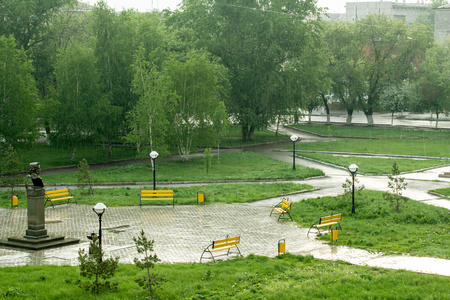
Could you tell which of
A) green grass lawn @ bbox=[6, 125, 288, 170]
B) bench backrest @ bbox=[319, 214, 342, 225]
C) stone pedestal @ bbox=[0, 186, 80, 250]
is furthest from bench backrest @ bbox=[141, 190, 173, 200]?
green grass lawn @ bbox=[6, 125, 288, 170]

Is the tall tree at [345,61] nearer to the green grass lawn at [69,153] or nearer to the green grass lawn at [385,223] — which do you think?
the green grass lawn at [69,153]

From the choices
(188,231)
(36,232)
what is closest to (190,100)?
(188,231)

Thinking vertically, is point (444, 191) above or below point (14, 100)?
below

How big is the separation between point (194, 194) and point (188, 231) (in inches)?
280

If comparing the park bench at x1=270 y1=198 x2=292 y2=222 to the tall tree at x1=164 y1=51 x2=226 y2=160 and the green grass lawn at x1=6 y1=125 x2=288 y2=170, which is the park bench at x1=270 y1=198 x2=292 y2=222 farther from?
the tall tree at x1=164 y1=51 x2=226 y2=160

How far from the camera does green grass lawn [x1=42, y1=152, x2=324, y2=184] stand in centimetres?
2909

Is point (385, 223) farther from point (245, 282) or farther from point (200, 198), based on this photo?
point (245, 282)

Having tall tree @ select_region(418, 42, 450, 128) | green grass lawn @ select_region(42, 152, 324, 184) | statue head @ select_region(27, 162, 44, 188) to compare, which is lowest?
green grass lawn @ select_region(42, 152, 324, 184)

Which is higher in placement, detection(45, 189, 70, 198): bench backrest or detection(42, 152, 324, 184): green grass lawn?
Result: detection(45, 189, 70, 198): bench backrest

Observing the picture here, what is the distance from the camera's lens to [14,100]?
33688 mm

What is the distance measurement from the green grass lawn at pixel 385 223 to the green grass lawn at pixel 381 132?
30111mm

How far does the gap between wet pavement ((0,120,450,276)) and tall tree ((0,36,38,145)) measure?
1445cm

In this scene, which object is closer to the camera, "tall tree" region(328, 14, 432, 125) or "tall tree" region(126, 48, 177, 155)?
"tall tree" region(126, 48, 177, 155)

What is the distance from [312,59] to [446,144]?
15.2m
